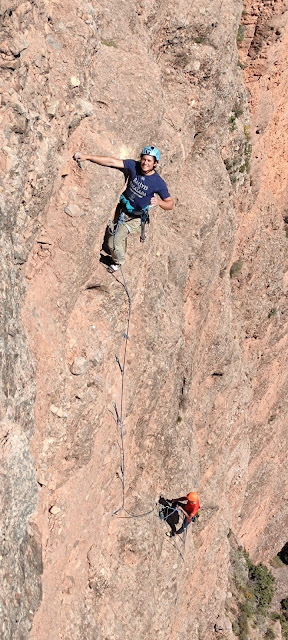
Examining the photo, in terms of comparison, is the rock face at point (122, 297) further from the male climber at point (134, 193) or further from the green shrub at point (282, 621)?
the green shrub at point (282, 621)

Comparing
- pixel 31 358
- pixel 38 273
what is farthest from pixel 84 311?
pixel 31 358

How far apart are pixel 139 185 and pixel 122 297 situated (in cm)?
207

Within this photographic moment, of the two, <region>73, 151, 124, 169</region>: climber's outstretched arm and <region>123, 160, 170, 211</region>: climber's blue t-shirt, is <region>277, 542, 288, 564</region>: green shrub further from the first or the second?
<region>73, 151, 124, 169</region>: climber's outstretched arm

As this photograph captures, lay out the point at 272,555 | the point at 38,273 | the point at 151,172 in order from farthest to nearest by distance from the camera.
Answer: the point at 272,555 < the point at 151,172 < the point at 38,273

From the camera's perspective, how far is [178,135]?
1242cm

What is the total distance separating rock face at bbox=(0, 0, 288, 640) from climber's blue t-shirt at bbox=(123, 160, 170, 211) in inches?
9.8

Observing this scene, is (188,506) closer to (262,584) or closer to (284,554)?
(262,584)

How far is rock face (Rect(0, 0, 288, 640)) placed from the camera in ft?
25.4

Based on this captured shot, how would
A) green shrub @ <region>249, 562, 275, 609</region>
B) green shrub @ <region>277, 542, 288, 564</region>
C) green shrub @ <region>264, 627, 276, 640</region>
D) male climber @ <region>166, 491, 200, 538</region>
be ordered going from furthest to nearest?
green shrub @ <region>277, 542, 288, 564</region> → green shrub @ <region>249, 562, 275, 609</region> → green shrub @ <region>264, 627, 276, 640</region> → male climber @ <region>166, 491, 200, 538</region>

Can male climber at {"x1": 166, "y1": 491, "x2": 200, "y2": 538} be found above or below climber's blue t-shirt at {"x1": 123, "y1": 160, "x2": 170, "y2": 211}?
below

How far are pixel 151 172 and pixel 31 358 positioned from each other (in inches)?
139

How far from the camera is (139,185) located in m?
9.34

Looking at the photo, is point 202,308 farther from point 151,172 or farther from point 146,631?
point 146,631

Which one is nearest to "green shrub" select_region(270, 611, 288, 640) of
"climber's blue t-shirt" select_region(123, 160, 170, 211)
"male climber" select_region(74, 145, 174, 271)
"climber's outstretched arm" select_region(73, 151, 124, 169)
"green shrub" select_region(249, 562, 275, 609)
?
"green shrub" select_region(249, 562, 275, 609)
